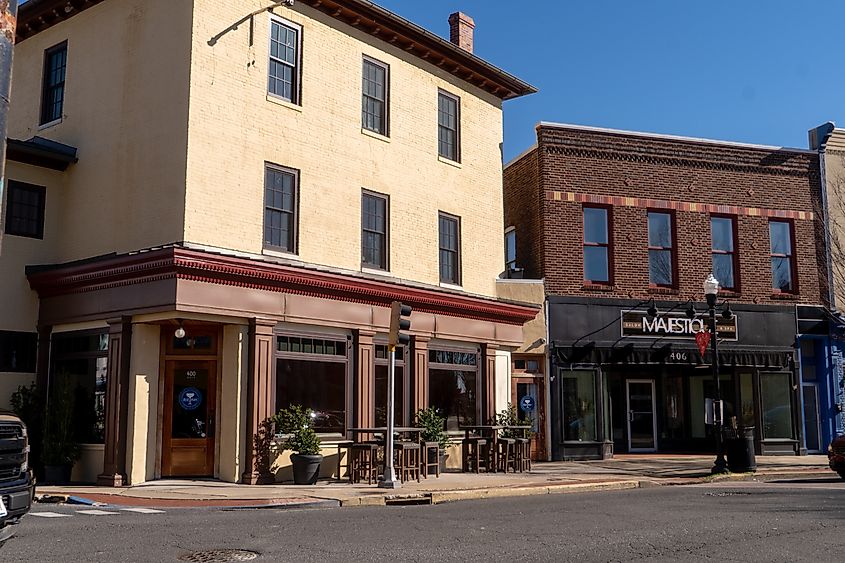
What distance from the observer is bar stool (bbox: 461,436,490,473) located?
65.8 feet

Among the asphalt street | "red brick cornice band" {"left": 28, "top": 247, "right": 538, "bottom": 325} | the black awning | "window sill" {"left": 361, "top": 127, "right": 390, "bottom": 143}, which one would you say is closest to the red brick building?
the black awning

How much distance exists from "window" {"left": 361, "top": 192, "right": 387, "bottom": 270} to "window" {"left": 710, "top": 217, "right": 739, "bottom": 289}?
10.7 meters

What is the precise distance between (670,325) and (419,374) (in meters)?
8.36

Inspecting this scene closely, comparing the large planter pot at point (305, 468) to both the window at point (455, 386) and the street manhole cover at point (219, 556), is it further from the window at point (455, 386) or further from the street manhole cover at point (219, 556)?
Answer: the street manhole cover at point (219, 556)

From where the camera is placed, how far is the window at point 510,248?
25.9 metres

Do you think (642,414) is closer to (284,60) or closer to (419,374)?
(419,374)

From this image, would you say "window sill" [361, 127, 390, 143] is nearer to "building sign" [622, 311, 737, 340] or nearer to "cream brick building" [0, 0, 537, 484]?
"cream brick building" [0, 0, 537, 484]

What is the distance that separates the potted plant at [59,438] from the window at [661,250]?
15.4 meters

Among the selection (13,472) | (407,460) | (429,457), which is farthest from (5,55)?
(429,457)

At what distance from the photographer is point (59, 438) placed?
16656 mm

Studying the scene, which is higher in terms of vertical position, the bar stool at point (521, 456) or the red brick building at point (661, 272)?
the red brick building at point (661, 272)

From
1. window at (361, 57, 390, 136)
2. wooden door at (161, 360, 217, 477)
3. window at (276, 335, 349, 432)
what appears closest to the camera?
wooden door at (161, 360, 217, 477)

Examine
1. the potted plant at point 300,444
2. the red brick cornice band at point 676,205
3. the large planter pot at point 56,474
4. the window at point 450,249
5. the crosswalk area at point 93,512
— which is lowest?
the crosswalk area at point 93,512

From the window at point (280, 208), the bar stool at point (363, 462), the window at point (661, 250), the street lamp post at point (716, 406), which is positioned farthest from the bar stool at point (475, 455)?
the window at point (661, 250)
